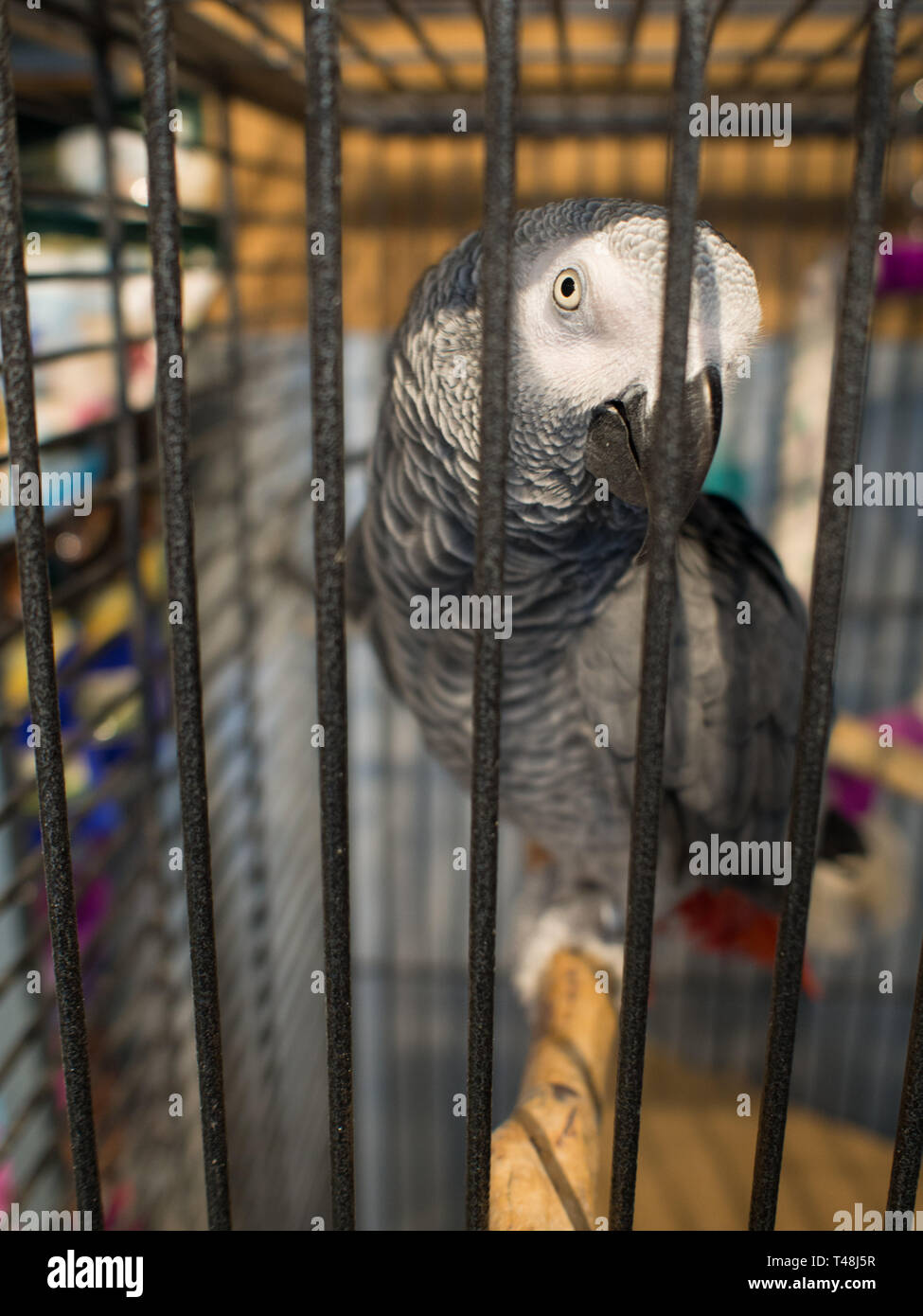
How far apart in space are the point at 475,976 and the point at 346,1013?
86 mm

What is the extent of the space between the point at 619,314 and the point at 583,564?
0.28 metres

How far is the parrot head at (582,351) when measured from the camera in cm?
57

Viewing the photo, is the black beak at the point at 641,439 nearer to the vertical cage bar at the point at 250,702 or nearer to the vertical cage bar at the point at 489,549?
the vertical cage bar at the point at 489,549

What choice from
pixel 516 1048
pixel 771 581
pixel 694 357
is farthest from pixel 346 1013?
pixel 516 1048

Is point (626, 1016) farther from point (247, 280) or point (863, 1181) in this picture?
point (247, 280)

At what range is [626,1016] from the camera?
510 mm

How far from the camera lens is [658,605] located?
468 mm

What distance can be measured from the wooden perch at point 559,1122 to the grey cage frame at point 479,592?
0.33ft

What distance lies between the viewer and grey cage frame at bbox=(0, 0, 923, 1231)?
1.42 ft

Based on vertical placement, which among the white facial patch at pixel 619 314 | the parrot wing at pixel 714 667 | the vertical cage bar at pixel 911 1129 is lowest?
the vertical cage bar at pixel 911 1129

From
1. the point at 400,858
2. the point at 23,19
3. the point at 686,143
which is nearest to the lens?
the point at 686,143

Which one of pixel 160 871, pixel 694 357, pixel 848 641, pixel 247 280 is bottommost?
pixel 160 871

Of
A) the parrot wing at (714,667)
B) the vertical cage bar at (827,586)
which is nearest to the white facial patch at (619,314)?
the vertical cage bar at (827,586)

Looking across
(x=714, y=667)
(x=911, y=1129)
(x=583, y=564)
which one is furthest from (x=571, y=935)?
(x=911, y=1129)
